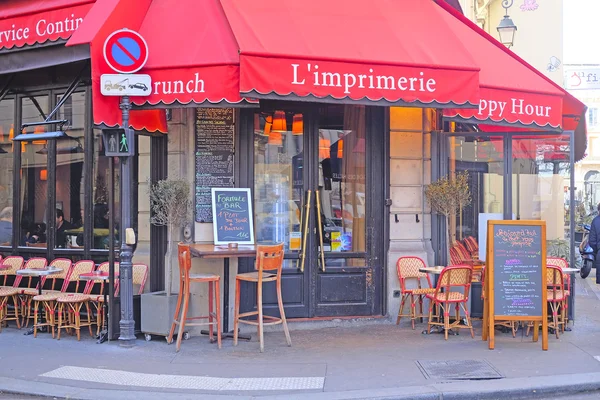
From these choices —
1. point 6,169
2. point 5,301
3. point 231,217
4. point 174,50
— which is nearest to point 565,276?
point 231,217

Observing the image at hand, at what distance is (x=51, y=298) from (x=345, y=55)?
4.79 m

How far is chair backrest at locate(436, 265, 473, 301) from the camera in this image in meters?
8.98

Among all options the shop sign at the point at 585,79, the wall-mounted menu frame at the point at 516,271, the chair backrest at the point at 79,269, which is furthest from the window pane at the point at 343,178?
the shop sign at the point at 585,79

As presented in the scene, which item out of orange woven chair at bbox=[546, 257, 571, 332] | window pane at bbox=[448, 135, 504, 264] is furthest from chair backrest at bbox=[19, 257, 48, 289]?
orange woven chair at bbox=[546, 257, 571, 332]

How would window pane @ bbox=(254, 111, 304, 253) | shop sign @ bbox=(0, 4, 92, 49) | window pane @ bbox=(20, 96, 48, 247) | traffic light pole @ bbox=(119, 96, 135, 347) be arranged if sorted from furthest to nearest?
1. window pane @ bbox=(20, 96, 48, 247)
2. window pane @ bbox=(254, 111, 304, 253)
3. shop sign @ bbox=(0, 4, 92, 49)
4. traffic light pole @ bbox=(119, 96, 135, 347)

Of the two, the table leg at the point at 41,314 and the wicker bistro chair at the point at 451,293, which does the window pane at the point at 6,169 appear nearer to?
the table leg at the point at 41,314

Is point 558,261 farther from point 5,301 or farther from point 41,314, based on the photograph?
point 5,301

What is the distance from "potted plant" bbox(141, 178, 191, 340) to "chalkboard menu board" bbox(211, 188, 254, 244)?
42cm

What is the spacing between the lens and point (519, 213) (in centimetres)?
1074

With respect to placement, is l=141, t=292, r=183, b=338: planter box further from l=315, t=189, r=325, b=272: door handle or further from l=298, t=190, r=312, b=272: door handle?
l=315, t=189, r=325, b=272: door handle

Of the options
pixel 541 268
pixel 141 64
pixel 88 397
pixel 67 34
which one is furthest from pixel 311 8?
pixel 88 397

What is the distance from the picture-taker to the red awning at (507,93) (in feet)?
30.2

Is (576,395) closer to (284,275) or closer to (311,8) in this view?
(284,275)

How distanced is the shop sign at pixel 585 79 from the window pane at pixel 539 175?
254 inches
